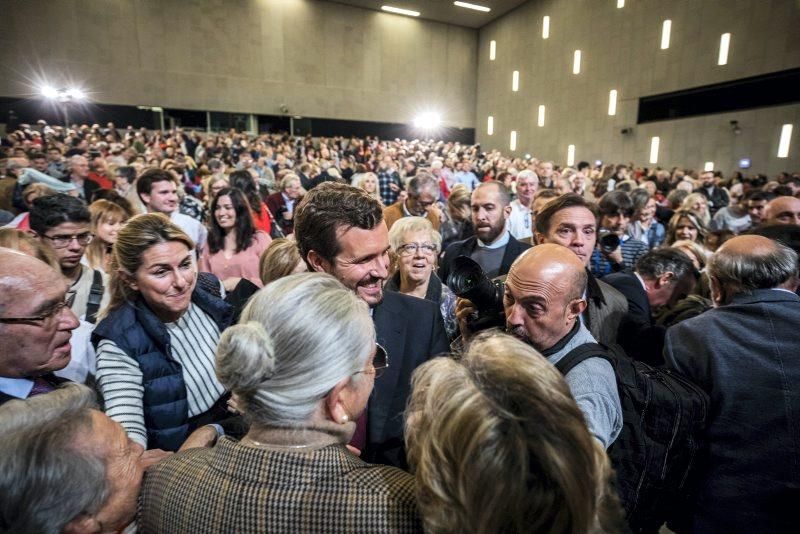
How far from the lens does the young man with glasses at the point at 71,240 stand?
2.43 meters

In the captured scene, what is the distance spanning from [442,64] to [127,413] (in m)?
24.4

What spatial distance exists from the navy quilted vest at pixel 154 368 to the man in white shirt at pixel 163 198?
7.86ft

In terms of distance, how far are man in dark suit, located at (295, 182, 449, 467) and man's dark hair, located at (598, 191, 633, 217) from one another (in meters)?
2.99

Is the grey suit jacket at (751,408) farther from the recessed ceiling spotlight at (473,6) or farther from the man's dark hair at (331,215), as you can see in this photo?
the recessed ceiling spotlight at (473,6)

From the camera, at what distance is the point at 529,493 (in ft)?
2.18

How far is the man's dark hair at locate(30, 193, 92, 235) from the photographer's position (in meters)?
2.46

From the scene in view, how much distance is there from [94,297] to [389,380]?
1.91 meters

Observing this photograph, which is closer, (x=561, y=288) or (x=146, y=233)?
(x=561, y=288)

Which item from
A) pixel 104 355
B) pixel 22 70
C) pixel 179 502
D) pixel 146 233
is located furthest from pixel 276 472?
pixel 22 70

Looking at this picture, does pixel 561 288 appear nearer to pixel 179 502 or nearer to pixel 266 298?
pixel 266 298

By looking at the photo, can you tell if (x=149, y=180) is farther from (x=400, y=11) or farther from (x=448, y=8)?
(x=400, y=11)

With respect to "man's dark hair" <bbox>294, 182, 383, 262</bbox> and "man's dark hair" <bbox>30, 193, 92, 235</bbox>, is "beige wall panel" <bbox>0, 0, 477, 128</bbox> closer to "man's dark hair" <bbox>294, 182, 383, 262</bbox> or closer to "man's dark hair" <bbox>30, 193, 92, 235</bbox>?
"man's dark hair" <bbox>30, 193, 92, 235</bbox>

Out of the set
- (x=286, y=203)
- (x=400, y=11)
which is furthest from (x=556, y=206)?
(x=400, y=11)

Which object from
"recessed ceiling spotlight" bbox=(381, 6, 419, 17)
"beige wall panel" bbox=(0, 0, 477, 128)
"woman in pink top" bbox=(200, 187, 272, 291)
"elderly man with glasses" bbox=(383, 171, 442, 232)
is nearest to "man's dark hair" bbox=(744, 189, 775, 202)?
"elderly man with glasses" bbox=(383, 171, 442, 232)
